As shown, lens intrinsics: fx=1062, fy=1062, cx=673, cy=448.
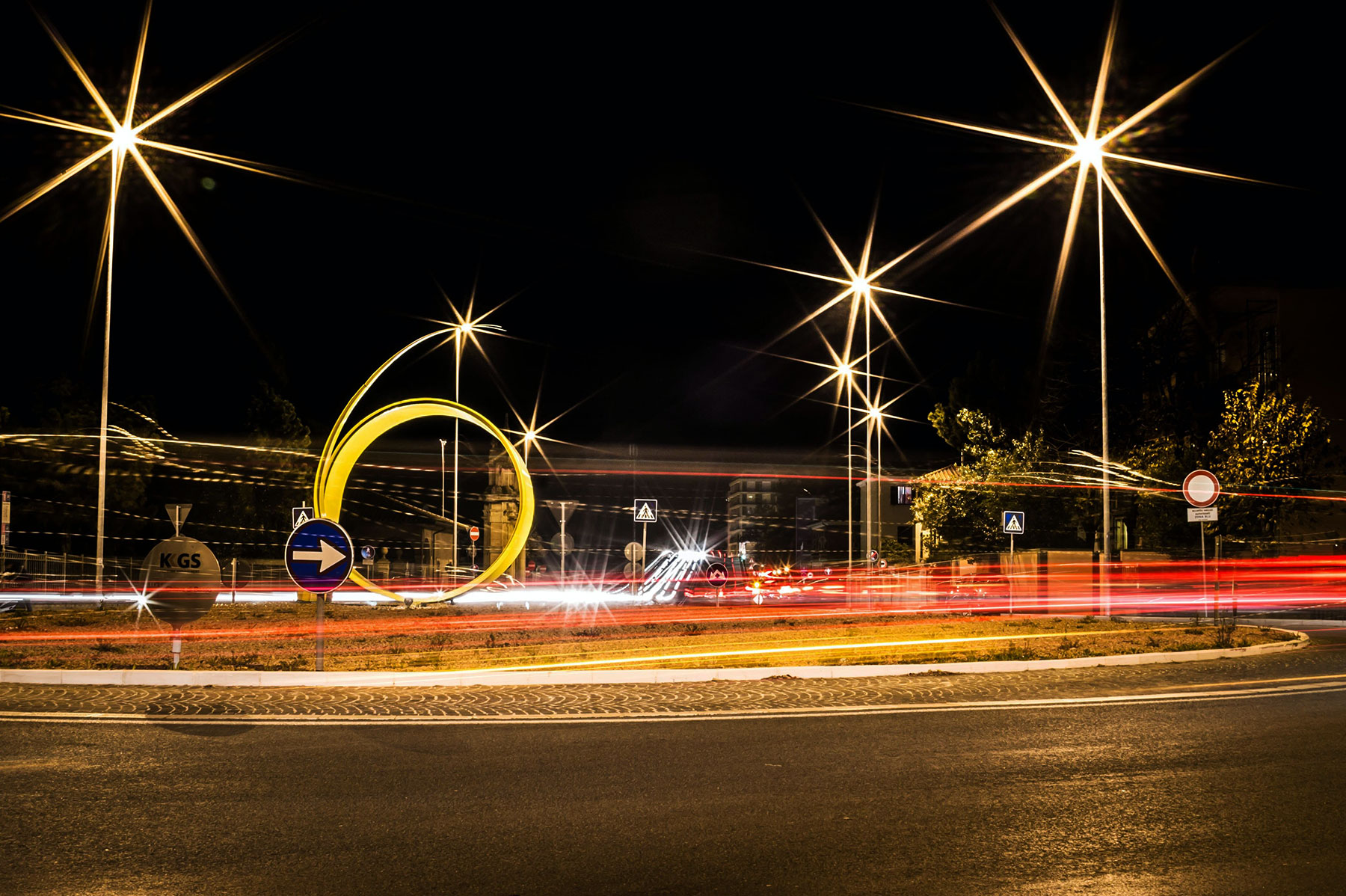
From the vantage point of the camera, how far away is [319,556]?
551 inches

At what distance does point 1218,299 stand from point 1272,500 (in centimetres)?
1494

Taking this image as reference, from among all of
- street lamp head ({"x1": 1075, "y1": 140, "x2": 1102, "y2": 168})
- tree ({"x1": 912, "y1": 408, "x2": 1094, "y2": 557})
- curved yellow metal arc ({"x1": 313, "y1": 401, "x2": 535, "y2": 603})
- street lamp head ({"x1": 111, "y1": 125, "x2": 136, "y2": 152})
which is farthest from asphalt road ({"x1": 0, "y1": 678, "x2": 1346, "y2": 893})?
tree ({"x1": 912, "y1": 408, "x2": 1094, "y2": 557})

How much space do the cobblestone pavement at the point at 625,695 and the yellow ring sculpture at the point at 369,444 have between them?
11.3 metres

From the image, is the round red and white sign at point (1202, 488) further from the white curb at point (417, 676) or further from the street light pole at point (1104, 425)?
the white curb at point (417, 676)

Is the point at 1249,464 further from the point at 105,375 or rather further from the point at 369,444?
the point at 105,375

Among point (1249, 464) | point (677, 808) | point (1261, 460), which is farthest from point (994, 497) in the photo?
point (677, 808)

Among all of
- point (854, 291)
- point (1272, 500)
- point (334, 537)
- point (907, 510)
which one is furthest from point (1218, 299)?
point (334, 537)

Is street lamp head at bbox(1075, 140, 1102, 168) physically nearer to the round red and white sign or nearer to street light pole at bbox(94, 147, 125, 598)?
the round red and white sign

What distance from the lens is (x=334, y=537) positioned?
14.1 meters

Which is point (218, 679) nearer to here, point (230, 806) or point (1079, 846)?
point (230, 806)

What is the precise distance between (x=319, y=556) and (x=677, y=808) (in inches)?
340

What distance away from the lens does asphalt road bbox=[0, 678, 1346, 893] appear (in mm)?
5371

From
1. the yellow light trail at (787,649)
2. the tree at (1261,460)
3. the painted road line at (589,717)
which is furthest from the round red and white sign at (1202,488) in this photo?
the tree at (1261,460)

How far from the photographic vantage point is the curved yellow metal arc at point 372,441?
25250 millimetres
